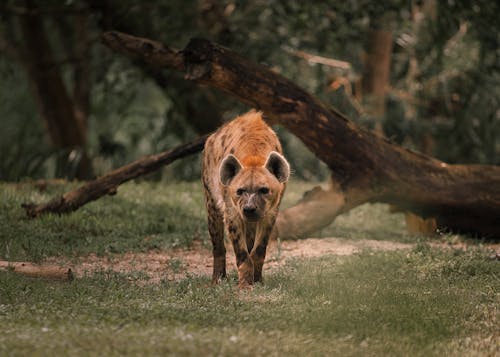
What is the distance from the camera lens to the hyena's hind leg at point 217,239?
652cm

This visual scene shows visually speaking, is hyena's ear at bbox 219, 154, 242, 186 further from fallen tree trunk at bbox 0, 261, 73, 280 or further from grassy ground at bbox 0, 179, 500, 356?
fallen tree trunk at bbox 0, 261, 73, 280

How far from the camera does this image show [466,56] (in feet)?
47.0

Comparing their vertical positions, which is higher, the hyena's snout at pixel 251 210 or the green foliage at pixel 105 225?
the hyena's snout at pixel 251 210

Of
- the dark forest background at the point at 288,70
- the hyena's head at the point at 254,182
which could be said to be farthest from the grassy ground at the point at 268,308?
the dark forest background at the point at 288,70

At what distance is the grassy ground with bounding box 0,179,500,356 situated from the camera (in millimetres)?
4414

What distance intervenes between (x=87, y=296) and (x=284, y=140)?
8635 mm

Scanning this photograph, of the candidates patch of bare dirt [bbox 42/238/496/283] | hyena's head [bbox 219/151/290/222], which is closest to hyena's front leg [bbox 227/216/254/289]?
hyena's head [bbox 219/151/290/222]

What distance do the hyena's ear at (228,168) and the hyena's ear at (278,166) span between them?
0.72ft

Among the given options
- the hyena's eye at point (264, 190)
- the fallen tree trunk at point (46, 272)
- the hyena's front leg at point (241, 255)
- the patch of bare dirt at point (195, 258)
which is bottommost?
the patch of bare dirt at point (195, 258)

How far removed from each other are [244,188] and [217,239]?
88cm

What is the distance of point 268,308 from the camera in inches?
206

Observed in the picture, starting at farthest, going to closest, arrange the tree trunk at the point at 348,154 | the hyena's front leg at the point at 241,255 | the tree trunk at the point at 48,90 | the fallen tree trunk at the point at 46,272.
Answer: the tree trunk at the point at 48,90 → the tree trunk at the point at 348,154 → the fallen tree trunk at the point at 46,272 → the hyena's front leg at the point at 241,255

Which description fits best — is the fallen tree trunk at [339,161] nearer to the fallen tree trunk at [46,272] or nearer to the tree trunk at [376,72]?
the fallen tree trunk at [46,272]

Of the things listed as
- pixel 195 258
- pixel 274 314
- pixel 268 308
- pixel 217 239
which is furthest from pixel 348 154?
pixel 274 314
